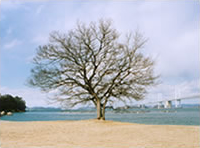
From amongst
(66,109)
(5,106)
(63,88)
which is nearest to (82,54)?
(63,88)

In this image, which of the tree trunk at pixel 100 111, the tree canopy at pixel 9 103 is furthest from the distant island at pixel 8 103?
the tree trunk at pixel 100 111

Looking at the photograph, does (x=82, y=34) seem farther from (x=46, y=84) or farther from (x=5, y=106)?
(x=5, y=106)

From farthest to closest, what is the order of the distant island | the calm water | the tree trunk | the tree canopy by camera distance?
the tree canopy
the distant island
the calm water
the tree trunk

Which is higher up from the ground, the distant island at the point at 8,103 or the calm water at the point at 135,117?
the distant island at the point at 8,103

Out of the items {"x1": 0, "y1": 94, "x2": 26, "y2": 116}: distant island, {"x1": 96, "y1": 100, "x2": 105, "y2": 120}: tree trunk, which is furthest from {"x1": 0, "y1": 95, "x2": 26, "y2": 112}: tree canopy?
{"x1": 96, "y1": 100, "x2": 105, "y2": 120}: tree trunk

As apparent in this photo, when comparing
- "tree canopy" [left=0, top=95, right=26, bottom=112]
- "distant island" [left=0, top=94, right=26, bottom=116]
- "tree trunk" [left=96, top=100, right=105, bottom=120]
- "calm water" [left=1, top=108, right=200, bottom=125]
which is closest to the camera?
"tree trunk" [left=96, top=100, right=105, bottom=120]

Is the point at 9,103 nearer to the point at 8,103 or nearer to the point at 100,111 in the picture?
the point at 8,103

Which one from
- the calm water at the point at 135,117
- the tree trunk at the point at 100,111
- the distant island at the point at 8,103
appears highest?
the distant island at the point at 8,103

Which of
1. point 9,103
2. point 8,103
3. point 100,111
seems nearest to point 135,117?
point 100,111

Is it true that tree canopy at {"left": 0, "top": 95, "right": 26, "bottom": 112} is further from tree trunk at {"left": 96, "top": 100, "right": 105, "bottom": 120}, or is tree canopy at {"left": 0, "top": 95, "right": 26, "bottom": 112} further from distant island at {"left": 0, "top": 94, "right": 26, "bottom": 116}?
tree trunk at {"left": 96, "top": 100, "right": 105, "bottom": 120}

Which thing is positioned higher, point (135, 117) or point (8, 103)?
point (8, 103)

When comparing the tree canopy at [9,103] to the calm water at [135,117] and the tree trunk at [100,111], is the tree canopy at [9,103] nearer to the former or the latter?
the calm water at [135,117]

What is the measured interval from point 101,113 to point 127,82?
315 centimetres

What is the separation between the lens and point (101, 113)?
18.4 metres
